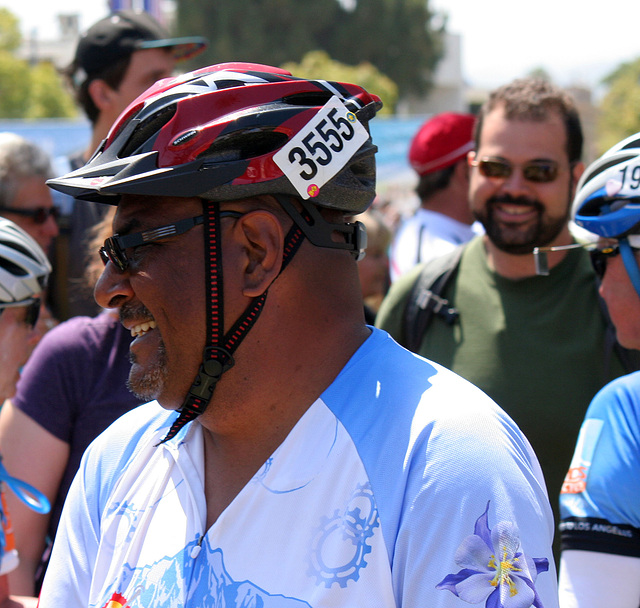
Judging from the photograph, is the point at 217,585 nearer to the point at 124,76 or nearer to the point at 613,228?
the point at 613,228

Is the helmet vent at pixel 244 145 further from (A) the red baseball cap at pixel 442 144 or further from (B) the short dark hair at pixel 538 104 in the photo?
(A) the red baseball cap at pixel 442 144

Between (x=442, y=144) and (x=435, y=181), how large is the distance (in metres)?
0.24

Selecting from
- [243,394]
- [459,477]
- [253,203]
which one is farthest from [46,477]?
[459,477]

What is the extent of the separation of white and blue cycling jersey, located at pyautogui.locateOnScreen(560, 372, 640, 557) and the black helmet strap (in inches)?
40.1

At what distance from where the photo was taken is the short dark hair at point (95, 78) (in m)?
4.45

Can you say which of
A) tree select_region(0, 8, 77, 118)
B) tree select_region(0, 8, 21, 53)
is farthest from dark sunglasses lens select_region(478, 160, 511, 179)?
tree select_region(0, 8, 21, 53)

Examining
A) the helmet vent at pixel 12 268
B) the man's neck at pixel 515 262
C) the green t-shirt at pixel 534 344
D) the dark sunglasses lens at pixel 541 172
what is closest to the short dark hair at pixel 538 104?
the dark sunglasses lens at pixel 541 172

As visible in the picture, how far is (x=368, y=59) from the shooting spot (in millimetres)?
54156

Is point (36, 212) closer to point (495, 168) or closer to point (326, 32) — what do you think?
point (495, 168)

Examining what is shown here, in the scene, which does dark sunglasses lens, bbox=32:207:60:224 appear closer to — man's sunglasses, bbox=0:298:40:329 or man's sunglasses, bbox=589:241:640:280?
man's sunglasses, bbox=0:298:40:329

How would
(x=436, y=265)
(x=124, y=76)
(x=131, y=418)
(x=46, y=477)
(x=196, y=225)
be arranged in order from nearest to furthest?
(x=196, y=225) → (x=131, y=418) → (x=46, y=477) → (x=436, y=265) → (x=124, y=76)

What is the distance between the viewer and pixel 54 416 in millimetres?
2799

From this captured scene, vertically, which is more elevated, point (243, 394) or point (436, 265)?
point (243, 394)

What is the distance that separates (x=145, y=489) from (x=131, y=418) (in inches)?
10.1
